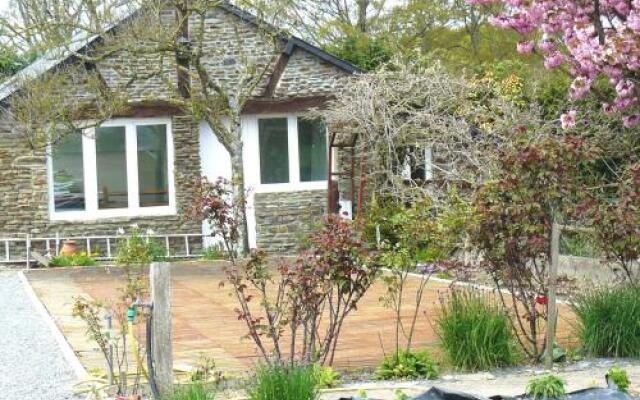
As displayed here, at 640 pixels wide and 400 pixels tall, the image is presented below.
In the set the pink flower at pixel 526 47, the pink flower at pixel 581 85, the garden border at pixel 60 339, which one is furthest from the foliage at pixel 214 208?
the pink flower at pixel 526 47

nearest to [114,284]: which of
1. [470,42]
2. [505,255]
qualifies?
[505,255]

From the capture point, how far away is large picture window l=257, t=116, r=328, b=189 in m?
22.0

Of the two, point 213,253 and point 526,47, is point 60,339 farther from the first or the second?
point 213,253

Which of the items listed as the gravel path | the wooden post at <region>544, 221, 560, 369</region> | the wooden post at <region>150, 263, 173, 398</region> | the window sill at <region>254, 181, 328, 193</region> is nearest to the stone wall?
the window sill at <region>254, 181, 328, 193</region>

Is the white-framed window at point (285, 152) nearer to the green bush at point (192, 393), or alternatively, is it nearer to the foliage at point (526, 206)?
the foliage at point (526, 206)

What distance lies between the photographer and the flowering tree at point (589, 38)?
10.3 meters

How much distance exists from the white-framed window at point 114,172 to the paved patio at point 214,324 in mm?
3647

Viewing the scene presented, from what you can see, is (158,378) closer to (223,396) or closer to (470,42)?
(223,396)

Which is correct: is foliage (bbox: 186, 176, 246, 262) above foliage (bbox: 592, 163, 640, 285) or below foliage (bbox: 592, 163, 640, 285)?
above

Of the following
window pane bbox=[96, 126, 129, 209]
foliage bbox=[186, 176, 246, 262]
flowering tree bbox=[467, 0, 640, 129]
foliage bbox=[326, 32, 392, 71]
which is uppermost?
foliage bbox=[326, 32, 392, 71]

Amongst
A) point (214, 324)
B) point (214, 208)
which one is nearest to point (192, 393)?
point (214, 208)

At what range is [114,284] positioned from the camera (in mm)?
16203

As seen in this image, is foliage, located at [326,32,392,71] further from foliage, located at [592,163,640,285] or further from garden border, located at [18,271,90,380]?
foliage, located at [592,163,640,285]

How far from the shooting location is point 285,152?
22.1 m
